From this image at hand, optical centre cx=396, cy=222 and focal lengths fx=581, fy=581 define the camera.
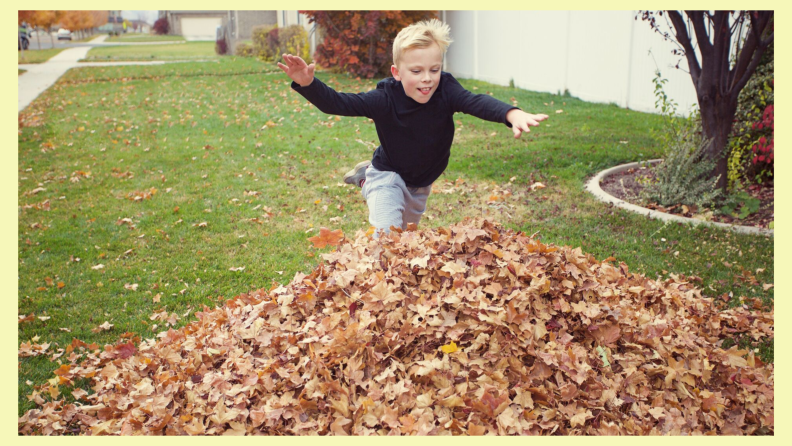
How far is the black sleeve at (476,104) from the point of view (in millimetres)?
3201

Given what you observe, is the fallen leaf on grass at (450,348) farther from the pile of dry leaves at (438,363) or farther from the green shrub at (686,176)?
the green shrub at (686,176)

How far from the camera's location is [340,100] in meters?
3.50

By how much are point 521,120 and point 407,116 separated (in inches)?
34.5

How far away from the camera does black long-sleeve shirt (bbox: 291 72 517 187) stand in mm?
3535

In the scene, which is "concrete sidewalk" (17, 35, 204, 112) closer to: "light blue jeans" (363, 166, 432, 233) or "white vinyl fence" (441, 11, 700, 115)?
"white vinyl fence" (441, 11, 700, 115)

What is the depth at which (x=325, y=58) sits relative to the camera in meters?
16.7

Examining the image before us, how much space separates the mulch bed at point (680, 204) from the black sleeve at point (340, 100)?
358 cm

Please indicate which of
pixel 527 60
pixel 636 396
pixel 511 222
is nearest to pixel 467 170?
pixel 511 222

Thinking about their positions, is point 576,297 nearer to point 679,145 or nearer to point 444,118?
point 444,118

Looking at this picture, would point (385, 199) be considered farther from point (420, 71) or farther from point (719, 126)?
point (719, 126)

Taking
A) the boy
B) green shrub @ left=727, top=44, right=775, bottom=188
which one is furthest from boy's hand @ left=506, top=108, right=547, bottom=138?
green shrub @ left=727, top=44, right=775, bottom=188

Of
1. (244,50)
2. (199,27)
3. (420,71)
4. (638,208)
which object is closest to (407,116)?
(420,71)

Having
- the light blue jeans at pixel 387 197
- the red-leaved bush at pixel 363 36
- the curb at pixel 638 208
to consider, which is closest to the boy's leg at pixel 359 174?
the light blue jeans at pixel 387 197

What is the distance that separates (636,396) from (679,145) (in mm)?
4333
